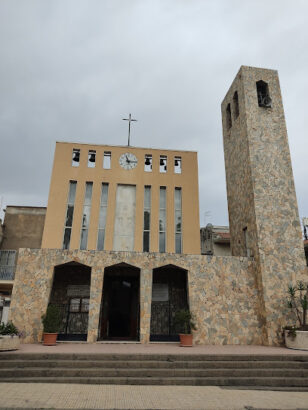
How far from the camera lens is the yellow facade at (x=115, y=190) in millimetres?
17688

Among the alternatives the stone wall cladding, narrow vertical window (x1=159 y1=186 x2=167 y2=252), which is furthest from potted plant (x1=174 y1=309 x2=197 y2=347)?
narrow vertical window (x1=159 y1=186 x2=167 y2=252)

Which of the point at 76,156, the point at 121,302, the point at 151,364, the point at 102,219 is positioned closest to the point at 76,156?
the point at 76,156

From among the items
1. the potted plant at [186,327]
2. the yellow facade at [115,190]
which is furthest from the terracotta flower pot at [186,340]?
the yellow facade at [115,190]

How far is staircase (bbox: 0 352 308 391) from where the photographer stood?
7.71 meters

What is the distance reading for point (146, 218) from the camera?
18438mm

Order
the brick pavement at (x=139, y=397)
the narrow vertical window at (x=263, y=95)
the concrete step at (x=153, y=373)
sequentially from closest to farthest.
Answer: the brick pavement at (x=139, y=397) < the concrete step at (x=153, y=373) < the narrow vertical window at (x=263, y=95)

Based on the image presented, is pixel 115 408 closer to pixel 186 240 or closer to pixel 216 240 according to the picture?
pixel 186 240

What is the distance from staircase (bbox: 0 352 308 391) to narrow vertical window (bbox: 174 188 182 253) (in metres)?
9.39

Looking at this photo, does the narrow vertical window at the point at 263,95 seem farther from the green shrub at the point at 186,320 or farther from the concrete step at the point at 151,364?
the concrete step at the point at 151,364

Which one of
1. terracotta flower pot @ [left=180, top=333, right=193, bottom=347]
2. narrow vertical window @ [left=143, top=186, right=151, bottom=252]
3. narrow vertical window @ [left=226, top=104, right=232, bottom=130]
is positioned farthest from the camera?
narrow vertical window @ [left=226, top=104, right=232, bottom=130]

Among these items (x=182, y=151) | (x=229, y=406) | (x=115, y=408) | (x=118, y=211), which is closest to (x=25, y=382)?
(x=115, y=408)

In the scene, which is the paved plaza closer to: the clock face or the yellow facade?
the yellow facade

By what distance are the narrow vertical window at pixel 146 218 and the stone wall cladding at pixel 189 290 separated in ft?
14.4

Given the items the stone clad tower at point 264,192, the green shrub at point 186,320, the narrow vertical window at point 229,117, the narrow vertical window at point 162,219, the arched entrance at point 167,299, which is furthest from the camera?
the narrow vertical window at point 229,117
